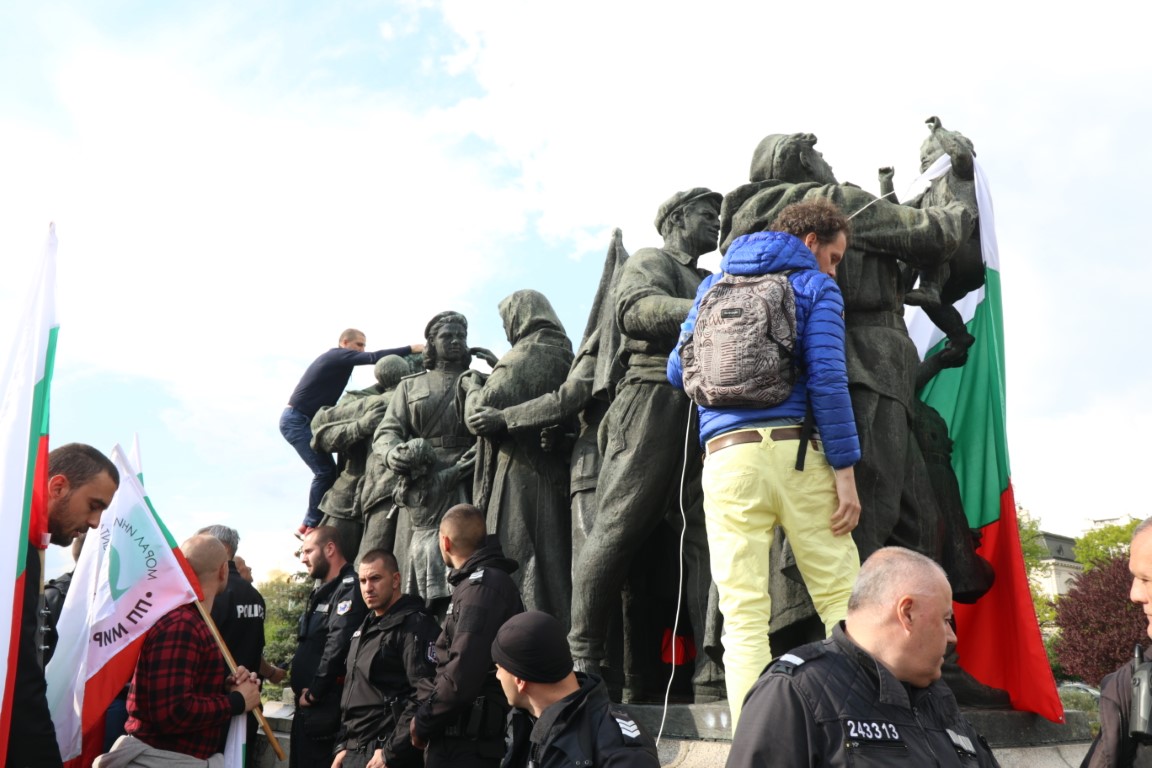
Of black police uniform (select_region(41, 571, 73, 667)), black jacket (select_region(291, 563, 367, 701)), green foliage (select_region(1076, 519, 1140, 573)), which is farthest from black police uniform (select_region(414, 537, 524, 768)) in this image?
green foliage (select_region(1076, 519, 1140, 573))

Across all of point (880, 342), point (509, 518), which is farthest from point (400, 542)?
point (880, 342)

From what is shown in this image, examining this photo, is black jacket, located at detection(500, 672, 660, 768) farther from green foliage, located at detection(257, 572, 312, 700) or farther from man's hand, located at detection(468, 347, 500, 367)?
green foliage, located at detection(257, 572, 312, 700)

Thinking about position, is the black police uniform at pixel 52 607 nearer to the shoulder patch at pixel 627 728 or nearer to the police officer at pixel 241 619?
the police officer at pixel 241 619

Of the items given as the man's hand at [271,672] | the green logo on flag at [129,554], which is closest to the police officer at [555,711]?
the green logo on flag at [129,554]

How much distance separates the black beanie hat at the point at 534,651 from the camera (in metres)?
3.84

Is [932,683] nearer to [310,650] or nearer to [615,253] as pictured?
[310,650]

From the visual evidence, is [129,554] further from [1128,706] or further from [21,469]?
[1128,706]

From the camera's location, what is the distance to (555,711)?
3.68m

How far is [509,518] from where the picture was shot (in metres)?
8.38

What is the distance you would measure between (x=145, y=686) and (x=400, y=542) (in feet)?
13.7

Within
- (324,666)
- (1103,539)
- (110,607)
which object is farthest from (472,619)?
(1103,539)

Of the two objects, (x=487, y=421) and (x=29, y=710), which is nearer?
(x=29, y=710)

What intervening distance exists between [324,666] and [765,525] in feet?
10.1

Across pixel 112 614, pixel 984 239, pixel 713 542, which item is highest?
pixel 984 239
